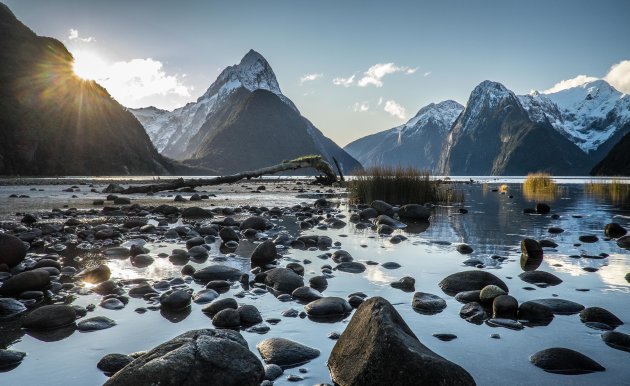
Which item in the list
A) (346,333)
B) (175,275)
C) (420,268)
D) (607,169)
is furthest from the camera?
(607,169)

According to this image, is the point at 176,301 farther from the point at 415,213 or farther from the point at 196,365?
the point at 415,213

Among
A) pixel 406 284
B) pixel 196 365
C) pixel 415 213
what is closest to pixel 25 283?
pixel 196 365

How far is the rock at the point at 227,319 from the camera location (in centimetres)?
407

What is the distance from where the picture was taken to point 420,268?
6684 millimetres

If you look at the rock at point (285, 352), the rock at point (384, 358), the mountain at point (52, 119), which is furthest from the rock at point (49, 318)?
the mountain at point (52, 119)

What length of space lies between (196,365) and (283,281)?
9.35 ft

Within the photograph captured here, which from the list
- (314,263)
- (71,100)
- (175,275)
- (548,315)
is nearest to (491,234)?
(314,263)

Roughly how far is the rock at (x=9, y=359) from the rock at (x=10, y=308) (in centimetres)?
130

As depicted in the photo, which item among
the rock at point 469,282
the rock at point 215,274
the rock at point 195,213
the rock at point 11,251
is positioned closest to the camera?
the rock at point 469,282

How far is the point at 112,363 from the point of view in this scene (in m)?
3.12

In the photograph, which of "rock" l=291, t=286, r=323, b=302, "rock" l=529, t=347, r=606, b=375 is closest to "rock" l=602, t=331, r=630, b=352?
"rock" l=529, t=347, r=606, b=375

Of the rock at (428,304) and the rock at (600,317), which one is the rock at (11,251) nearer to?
the rock at (428,304)

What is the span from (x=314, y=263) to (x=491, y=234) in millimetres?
5960

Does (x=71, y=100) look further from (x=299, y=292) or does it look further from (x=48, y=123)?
(x=299, y=292)
